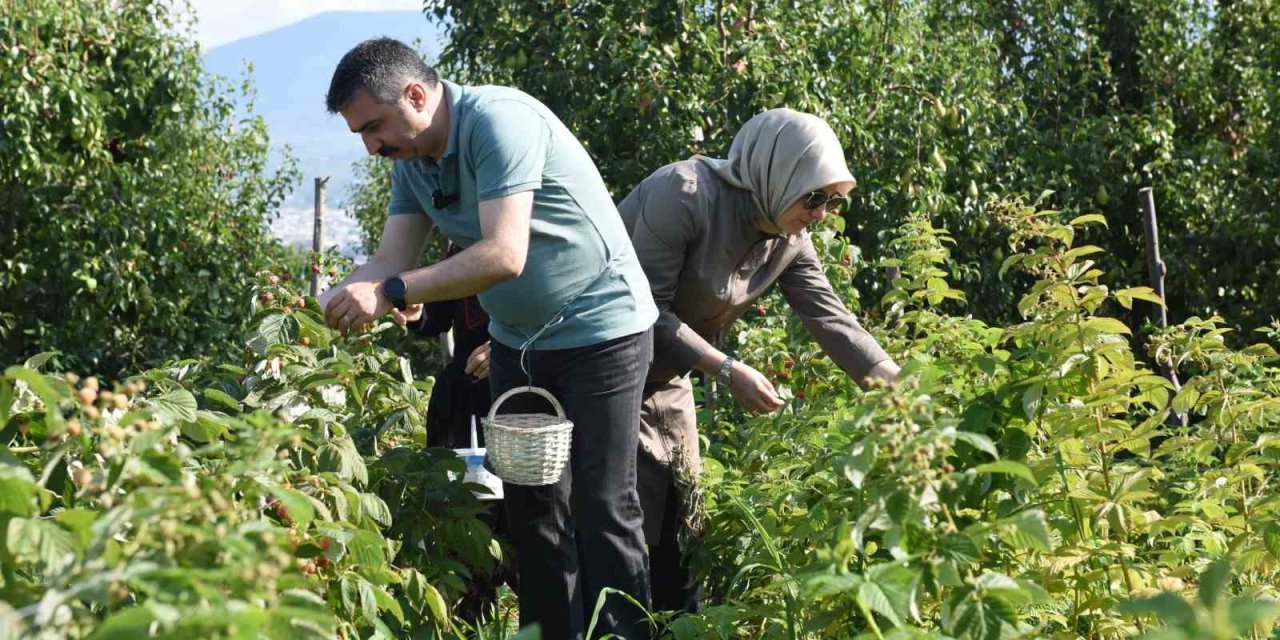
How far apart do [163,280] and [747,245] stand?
743 centimetres

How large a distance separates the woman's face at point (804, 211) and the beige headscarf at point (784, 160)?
0.05 feet

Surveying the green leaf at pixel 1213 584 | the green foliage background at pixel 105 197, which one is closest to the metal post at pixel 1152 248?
the green leaf at pixel 1213 584

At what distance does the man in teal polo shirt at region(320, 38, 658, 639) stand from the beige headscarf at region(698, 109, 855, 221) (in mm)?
332

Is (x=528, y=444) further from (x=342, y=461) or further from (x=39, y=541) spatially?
(x=39, y=541)

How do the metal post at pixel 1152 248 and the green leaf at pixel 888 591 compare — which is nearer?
the green leaf at pixel 888 591

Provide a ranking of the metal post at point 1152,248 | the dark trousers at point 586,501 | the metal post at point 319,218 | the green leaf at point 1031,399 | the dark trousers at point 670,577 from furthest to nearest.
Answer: the metal post at point 319,218 → the metal post at point 1152,248 → the dark trousers at point 670,577 → the dark trousers at point 586,501 → the green leaf at point 1031,399

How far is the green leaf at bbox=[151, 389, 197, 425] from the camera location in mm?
2016

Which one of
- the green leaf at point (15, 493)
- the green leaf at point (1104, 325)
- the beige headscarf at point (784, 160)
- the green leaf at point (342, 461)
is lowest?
the green leaf at point (342, 461)

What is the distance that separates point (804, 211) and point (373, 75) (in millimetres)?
889

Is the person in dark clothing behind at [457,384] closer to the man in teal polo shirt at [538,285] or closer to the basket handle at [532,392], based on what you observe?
the man in teal polo shirt at [538,285]

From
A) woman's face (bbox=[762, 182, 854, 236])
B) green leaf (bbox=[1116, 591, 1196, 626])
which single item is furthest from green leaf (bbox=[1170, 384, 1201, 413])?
green leaf (bbox=[1116, 591, 1196, 626])

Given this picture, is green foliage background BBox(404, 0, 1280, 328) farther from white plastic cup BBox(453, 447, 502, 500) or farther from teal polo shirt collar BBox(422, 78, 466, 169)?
teal polo shirt collar BBox(422, 78, 466, 169)

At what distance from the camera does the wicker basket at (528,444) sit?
2.58 metres

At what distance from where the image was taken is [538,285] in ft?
8.78
